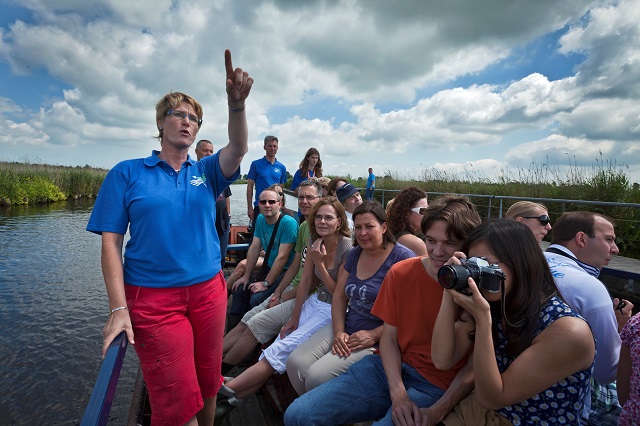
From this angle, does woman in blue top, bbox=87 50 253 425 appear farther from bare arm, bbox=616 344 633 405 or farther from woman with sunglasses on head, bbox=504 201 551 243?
woman with sunglasses on head, bbox=504 201 551 243

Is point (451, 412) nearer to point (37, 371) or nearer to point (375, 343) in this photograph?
point (375, 343)

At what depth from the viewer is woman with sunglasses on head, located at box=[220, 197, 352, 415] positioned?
2.55 metres

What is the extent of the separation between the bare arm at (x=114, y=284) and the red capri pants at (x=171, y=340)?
4.9 inches

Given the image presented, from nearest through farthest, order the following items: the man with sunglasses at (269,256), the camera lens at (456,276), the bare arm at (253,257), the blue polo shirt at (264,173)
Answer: the camera lens at (456,276) → the man with sunglasses at (269,256) → the bare arm at (253,257) → the blue polo shirt at (264,173)

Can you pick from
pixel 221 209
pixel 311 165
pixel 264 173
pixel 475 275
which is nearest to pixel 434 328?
pixel 475 275

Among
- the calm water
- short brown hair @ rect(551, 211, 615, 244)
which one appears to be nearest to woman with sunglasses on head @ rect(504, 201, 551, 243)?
short brown hair @ rect(551, 211, 615, 244)

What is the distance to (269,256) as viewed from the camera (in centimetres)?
389

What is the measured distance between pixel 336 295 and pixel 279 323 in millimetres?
805

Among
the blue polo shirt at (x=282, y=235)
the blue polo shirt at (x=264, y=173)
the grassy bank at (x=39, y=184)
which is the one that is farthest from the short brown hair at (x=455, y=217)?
the grassy bank at (x=39, y=184)

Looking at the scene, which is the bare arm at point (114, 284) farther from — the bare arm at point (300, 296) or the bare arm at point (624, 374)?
the bare arm at point (624, 374)

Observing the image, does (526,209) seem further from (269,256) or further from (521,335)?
(269,256)

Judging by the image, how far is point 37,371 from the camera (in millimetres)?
4402

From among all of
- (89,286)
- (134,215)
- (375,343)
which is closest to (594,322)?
(375,343)

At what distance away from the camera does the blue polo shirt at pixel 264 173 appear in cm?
595
